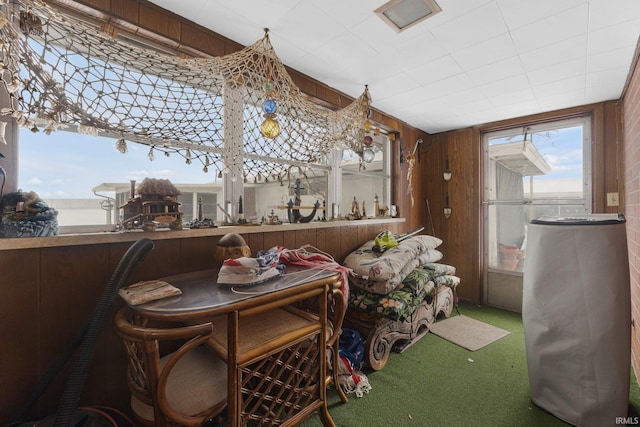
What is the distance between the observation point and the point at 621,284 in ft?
4.61

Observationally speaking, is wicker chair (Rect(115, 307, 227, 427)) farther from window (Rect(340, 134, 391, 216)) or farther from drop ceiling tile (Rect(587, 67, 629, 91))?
drop ceiling tile (Rect(587, 67, 629, 91))

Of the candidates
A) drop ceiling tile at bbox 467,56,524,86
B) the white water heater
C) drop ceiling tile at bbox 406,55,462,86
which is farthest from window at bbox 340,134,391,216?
the white water heater

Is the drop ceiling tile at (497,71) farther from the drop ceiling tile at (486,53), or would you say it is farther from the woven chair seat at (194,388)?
Answer: the woven chair seat at (194,388)

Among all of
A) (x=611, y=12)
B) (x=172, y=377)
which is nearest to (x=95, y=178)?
(x=172, y=377)

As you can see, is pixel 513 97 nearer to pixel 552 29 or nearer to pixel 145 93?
pixel 552 29

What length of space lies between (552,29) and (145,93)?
2.41 meters

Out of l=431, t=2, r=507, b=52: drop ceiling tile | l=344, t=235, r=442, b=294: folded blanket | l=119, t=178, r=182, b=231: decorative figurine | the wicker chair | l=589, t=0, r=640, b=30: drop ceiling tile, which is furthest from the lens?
l=344, t=235, r=442, b=294: folded blanket

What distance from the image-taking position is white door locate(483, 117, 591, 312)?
3064 millimetres

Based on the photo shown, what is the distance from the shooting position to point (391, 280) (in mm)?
2121

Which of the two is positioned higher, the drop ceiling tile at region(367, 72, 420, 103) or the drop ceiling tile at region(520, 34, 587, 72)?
the drop ceiling tile at region(367, 72, 420, 103)

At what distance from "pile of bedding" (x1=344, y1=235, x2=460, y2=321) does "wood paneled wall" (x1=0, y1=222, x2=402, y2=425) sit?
4.52 feet

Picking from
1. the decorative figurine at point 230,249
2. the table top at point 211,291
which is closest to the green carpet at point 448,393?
the table top at point 211,291

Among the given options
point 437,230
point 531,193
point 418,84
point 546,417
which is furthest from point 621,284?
point 437,230

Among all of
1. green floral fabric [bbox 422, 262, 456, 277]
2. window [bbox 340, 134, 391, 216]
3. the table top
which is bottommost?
green floral fabric [bbox 422, 262, 456, 277]
